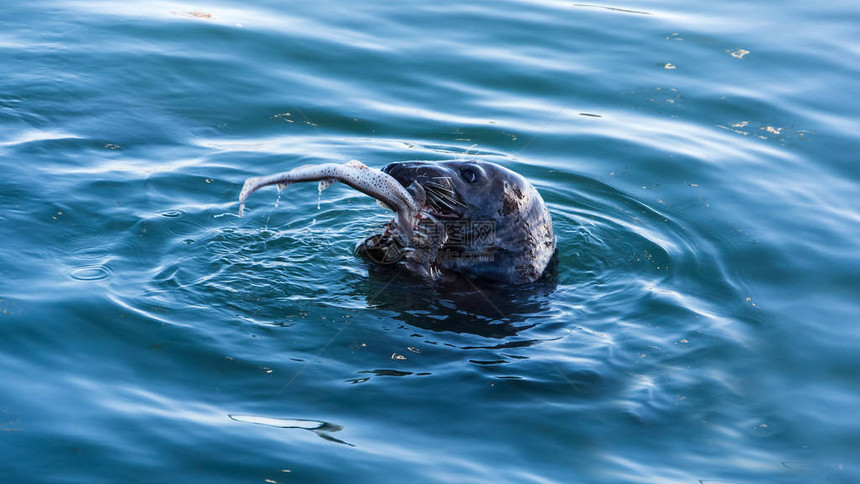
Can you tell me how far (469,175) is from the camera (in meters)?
6.29

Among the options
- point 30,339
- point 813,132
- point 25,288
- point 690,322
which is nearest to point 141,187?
point 25,288

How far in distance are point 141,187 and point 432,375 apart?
327cm

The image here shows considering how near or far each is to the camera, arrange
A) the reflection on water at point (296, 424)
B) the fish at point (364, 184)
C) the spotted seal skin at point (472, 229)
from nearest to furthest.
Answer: the reflection on water at point (296, 424)
the fish at point (364, 184)
the spotted seal skin at point (472, 229)

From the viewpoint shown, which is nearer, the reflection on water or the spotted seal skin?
the reflection on water

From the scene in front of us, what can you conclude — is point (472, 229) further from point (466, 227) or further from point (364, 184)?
point (364, 184)

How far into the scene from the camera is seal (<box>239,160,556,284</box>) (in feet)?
20.2

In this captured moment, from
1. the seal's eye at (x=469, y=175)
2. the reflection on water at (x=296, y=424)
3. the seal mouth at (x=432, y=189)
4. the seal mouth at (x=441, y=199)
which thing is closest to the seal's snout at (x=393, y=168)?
the seal mouth at (x=432, y=189)

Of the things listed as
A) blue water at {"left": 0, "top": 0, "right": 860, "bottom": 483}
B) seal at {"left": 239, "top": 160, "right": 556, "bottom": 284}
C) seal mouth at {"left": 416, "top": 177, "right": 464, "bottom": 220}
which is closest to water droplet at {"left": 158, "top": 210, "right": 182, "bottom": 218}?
blue water at {"left": 0, "top": 0, "right": 860, "bottom": 483}

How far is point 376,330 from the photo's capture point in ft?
19.2

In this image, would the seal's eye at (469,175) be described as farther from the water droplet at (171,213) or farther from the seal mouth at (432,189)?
the water droplet at (171,213)

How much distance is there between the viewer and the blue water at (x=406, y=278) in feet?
15.9

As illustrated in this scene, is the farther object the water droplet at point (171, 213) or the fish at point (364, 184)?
the water droplet at point (171, 213)

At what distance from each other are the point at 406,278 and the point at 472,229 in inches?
21.1

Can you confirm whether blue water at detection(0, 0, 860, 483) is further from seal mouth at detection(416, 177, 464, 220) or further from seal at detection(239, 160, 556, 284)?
seal mouth at detection(416, 177, 464, 220)
